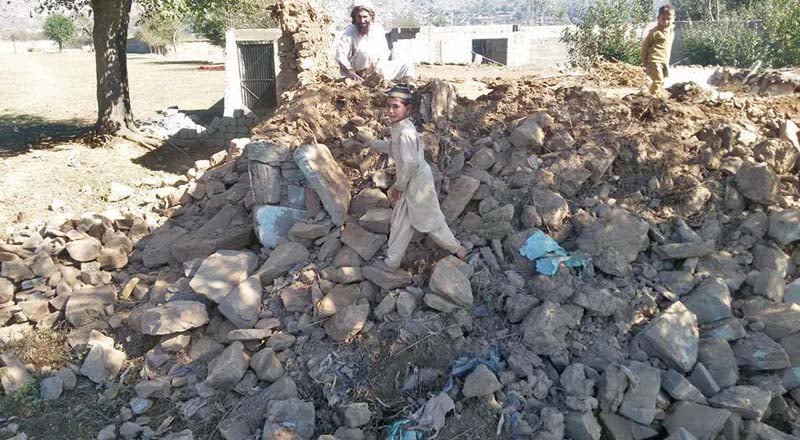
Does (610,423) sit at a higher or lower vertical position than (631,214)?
lower

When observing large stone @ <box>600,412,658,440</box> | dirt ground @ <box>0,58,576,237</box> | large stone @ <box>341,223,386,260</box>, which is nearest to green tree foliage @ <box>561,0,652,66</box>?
dirt ground @ <box>0,58,576,237</box>

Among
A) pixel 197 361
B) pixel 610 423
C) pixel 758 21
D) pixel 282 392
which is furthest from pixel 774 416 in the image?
pixel 758 21

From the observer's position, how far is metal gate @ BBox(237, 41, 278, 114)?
12.1 m

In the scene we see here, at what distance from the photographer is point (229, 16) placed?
22875mm

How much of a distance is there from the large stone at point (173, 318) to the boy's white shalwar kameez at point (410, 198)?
1526 mm

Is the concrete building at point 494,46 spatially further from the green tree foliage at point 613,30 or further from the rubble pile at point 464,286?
the rubble pile at point 464,286

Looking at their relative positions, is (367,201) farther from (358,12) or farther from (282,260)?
(358,12)

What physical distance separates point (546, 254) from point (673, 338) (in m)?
1.05

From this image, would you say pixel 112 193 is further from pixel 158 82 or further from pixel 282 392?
pixel 158 82

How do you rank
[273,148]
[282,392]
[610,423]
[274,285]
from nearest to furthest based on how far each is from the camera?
[610,423] → [282,392] → [274,285] → [273,148]

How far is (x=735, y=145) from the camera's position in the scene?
5266 millimetres

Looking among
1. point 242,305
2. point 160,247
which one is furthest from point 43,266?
point 242,305

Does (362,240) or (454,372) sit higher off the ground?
(362,240)

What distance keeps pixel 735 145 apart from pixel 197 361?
5.12m
